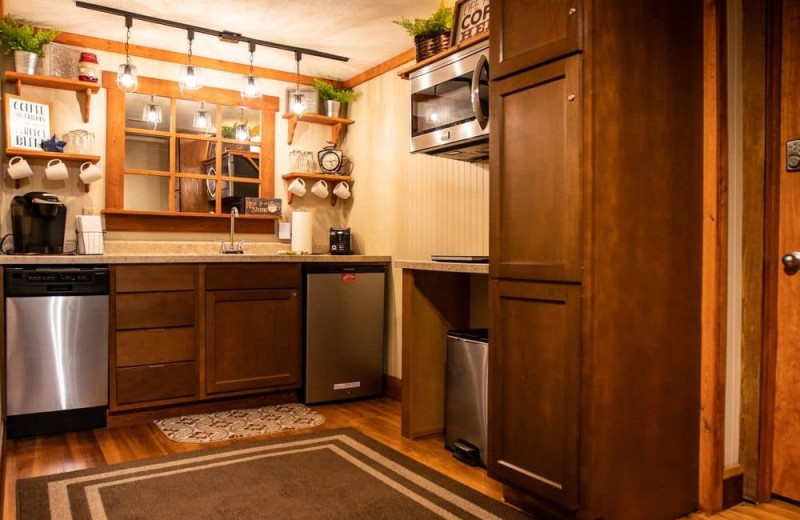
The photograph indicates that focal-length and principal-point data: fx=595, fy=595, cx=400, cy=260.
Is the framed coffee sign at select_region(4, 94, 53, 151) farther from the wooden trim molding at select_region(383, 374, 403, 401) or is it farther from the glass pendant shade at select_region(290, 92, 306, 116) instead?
the wooden trim molding at select_region(383, 374, 403, 401)

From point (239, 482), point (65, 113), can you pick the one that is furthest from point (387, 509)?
point (65, 113)

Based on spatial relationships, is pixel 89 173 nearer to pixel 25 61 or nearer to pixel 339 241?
pixel 25 61

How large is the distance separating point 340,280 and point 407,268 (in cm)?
92

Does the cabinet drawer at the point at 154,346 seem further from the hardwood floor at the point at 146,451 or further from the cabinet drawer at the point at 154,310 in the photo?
the hardwood floor at the point at 146,451

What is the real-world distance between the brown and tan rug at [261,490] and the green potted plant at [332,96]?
2.53 metres

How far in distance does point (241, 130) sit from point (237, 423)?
A: 207 centimetres

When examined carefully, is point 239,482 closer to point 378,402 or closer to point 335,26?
point 378,402

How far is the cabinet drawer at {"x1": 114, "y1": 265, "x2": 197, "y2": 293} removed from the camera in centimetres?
318

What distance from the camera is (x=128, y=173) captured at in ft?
12.5

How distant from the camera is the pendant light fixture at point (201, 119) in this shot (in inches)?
161

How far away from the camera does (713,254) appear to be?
2.07 m

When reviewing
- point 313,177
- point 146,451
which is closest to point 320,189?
point 313,177

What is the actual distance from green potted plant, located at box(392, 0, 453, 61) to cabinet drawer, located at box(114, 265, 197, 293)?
1743mm

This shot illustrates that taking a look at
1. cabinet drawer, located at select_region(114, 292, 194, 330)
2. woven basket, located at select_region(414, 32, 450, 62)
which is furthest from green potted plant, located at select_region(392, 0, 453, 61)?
cabinet drawer, located at select_region(114, 292, 194, 330)
